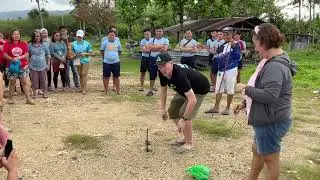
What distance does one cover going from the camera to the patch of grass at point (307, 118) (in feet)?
26.6

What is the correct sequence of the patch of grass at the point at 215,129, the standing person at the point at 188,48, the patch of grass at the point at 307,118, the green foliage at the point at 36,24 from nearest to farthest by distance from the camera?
the patch of grass at the point at 215,129 < the patch of grass at the point at 307,118 < the standing person at the point at 188,48 < the green foliage at the point at 36,24

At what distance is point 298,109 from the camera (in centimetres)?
920

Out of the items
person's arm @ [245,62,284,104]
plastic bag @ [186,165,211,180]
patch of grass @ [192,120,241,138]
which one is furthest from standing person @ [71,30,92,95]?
person's arm @ [245,62,284,104]

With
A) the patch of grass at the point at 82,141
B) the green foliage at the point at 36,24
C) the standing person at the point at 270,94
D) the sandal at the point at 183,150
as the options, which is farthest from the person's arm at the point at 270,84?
the green foliage at the point at 36,24

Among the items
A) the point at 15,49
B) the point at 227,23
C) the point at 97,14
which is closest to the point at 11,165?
the point at 15,49

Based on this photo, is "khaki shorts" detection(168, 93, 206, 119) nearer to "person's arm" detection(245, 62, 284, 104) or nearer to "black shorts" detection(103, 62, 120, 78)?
"person's arm" detection(245, 62, 284, 104)

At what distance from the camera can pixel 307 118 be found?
834cm

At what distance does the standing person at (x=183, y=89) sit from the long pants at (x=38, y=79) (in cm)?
462

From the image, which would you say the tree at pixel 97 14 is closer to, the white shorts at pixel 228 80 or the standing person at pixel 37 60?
the standing person at pixel 37 60

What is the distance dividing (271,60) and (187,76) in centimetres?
205

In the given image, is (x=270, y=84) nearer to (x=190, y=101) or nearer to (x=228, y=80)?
(x=190, y=101)

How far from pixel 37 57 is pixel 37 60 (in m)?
0.07

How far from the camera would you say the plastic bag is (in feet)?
16.6

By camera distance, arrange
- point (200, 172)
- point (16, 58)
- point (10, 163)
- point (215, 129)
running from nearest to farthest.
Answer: point (10, 163), point (200, 172), point (215, 129), point (16, 58)
